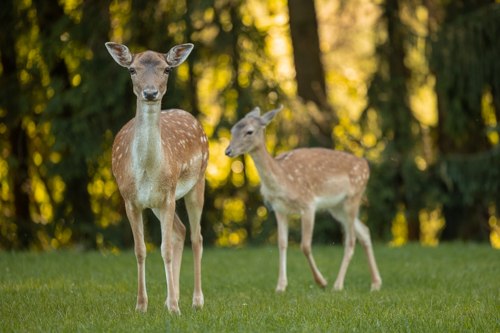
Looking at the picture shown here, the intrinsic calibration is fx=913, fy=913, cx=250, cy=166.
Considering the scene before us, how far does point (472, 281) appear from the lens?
9539mm

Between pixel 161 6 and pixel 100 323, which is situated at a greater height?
pixel 161 6

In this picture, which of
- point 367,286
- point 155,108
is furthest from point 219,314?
point 367,286

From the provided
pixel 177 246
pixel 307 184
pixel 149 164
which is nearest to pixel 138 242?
pixel 149 164

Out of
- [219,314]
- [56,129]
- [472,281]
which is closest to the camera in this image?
[219,314]

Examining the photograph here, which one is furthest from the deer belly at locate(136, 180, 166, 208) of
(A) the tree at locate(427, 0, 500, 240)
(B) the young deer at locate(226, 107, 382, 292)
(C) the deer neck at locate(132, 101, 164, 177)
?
(A) the tree at locate(427, 0, 500, 240)

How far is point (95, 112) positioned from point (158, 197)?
7903 mm

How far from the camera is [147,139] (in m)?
7.22

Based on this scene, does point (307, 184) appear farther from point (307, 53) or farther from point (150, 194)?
point (307, 53)

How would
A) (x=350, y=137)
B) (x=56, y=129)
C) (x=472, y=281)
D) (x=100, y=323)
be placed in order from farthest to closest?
1. (x=350, y=137)
2. (x=56, y=129)
3. (x=472, y=281)
4. (x=100, y=323)

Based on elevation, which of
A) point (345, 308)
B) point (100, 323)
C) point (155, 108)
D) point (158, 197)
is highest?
point (155, 108)

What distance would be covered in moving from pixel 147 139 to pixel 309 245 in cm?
307

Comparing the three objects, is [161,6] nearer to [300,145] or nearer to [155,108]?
[300,145]

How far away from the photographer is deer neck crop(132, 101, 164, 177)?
7.19 m

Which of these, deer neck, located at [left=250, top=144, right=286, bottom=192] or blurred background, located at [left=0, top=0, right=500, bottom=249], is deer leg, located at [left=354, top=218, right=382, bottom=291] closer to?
deer neck, located at [left=250, top=144, right=286, bottom=192]
